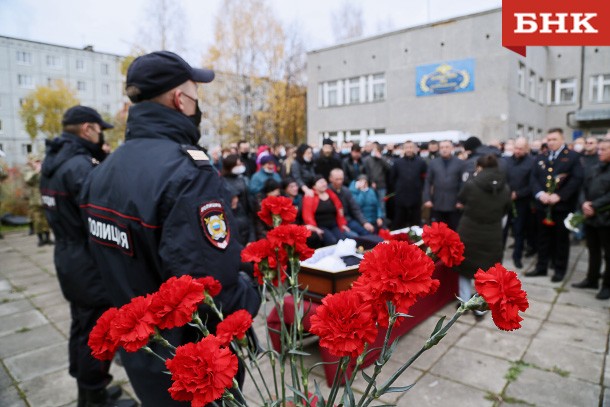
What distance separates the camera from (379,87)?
73.3ft

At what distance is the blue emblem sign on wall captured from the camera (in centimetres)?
1898

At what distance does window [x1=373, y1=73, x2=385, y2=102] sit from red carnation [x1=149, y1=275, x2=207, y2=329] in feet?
74.0

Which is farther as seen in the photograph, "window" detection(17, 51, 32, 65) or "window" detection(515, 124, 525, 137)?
"window" detection(515, 124, 525, 137)

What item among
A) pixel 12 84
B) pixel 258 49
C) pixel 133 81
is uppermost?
pixel 258 49

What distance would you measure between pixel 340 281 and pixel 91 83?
128ft

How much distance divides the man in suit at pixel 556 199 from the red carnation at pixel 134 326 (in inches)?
237

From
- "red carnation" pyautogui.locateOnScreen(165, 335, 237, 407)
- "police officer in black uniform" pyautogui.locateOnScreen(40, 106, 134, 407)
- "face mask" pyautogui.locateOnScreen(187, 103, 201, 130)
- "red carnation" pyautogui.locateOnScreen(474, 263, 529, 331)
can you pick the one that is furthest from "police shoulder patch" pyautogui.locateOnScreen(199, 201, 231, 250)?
"police officer in black uniform" pyautogui.locateOnScreen(40, 106, 134, 407)

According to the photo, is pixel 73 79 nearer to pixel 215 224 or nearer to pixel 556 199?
pixel 556 199

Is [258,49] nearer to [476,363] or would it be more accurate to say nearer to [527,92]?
[527,92]

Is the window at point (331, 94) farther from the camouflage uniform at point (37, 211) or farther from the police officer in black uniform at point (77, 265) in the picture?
the police officer in black uniform at point (77, 265)

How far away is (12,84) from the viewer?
410 centimetres

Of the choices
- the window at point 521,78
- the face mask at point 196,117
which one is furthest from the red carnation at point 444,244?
the window at point 521,78

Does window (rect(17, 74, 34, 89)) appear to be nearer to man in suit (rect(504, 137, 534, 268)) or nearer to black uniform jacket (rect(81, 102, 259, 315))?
black uniform jacket (rect(81, 102, 259, 315))

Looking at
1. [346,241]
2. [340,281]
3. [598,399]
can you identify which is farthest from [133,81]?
[598,399]
